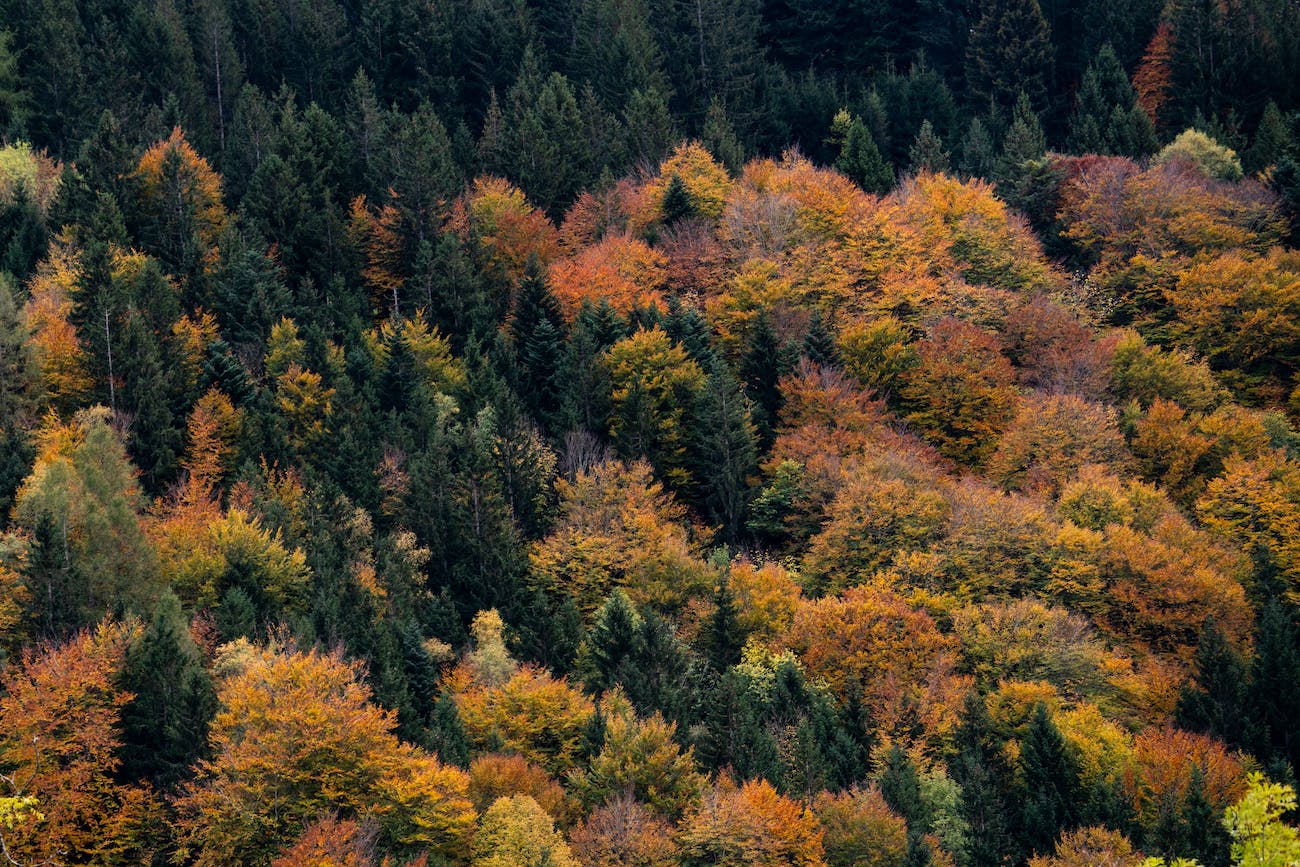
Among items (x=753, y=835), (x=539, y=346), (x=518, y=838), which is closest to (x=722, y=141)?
(x=539, y=346)

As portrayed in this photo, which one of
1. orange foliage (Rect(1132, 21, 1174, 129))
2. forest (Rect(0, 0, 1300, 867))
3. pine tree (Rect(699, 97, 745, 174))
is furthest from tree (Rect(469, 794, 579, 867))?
orange foliage (Rect(1132, 21, 1174, 129))

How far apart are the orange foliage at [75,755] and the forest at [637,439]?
23 cm

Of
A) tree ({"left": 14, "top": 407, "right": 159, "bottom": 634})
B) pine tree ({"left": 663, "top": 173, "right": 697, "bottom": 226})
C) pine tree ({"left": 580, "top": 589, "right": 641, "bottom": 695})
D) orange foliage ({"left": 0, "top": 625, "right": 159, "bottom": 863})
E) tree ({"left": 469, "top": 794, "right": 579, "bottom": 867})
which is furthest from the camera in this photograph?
pine tree ({"left": 663, "top": 173, "right": 697, "bottom": 226})

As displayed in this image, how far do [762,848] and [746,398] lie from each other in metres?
33.3

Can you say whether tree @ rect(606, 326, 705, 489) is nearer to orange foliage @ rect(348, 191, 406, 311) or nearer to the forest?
the forest

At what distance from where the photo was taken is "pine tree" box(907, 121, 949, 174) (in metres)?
112

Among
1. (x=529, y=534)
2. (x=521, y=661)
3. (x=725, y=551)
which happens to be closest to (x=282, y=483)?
(x=529, y=534)

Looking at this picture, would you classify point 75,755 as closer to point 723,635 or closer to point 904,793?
point 723,635

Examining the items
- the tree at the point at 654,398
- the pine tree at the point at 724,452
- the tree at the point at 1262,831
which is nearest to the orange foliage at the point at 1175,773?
the pine tree at the point at 724,452

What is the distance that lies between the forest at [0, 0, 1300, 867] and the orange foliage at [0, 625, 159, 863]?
0.23m

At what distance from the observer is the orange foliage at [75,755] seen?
61.2 meters

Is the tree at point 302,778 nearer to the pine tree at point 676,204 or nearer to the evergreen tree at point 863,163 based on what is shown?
the pine tree at point 676,204

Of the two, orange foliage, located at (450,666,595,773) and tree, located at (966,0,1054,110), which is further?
tree, located at (966,0,1054,110)

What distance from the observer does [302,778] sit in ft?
194
